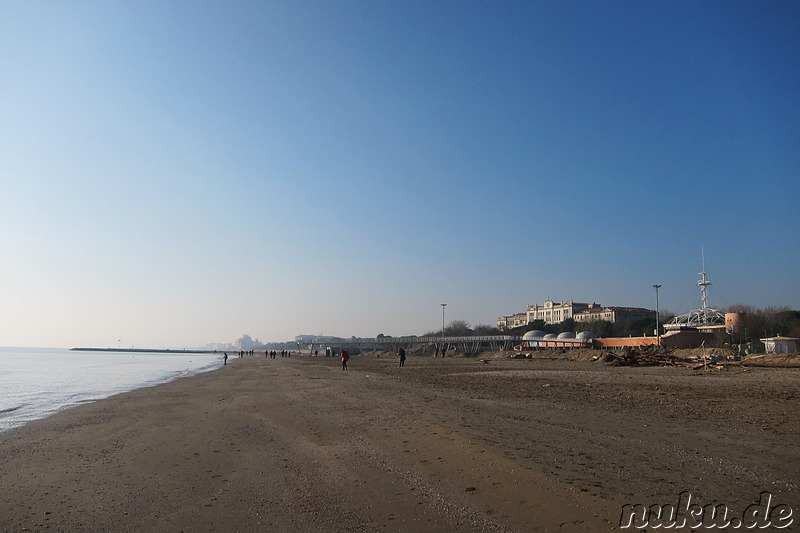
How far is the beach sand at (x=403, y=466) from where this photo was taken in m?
5.95

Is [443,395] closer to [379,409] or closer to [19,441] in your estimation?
[379,409]

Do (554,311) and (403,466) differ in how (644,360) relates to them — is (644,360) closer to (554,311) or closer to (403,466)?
(403,466)

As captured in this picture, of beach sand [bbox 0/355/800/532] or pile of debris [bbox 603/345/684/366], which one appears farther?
pile of debris [bbox 603/345/684/366]

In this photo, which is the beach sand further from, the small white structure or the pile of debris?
the small white structure

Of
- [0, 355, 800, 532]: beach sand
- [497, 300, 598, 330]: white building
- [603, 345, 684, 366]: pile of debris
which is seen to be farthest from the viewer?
[497, 300, 598, 330]: white building

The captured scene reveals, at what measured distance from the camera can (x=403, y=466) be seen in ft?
26.0

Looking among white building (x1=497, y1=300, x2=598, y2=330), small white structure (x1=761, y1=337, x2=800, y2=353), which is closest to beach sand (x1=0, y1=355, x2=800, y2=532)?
small white structure (x1=761, y1=337, x2=800, y2=353)

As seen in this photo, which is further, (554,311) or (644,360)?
(554,311)

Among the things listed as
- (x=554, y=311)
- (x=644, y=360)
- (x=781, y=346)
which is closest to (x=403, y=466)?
(x=644, y=360)

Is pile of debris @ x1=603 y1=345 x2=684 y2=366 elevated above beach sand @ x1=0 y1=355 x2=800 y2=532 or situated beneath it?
situated beneath

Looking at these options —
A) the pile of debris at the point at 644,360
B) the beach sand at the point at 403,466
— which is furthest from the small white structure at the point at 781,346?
the beach sand at the point at 403,466

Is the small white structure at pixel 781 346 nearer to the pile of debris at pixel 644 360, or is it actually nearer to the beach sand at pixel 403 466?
the pile of debris at pixel 644 360

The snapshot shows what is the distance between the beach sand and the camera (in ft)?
19.5

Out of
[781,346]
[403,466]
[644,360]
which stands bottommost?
[644,360]
